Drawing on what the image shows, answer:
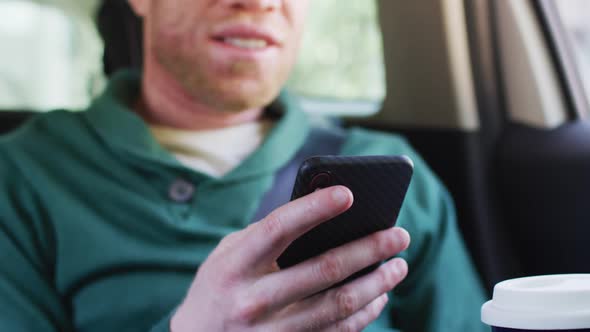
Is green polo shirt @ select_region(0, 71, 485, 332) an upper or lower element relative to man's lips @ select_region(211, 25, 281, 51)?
lower

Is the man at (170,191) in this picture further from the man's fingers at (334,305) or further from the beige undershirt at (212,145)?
the man's fingers at (334,305)

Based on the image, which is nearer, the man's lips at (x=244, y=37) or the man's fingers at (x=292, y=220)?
the man's fingers at (x=292, y=220)

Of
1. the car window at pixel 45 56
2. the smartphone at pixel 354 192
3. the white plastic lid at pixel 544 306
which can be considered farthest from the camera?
the car window at pixel 45 56

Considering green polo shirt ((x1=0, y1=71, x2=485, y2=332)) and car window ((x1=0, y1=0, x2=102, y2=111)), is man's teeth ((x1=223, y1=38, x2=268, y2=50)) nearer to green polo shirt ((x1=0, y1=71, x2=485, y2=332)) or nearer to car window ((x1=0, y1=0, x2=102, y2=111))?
green polo shirt ((x1=0, y1=71, x2=485, y2=332))

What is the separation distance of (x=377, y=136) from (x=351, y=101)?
40 cm

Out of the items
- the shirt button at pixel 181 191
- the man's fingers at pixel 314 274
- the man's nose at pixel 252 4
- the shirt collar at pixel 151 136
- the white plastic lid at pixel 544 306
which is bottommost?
the shirt button at pixel 181 191

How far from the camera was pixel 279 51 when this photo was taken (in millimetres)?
1152

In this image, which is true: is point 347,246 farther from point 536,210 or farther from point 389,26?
point 389,26

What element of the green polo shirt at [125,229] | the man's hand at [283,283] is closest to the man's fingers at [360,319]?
the man's hand at [283,283]

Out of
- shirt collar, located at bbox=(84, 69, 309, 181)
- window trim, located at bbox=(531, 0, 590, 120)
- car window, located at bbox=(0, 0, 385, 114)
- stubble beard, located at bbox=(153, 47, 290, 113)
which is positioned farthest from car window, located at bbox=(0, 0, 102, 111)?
window trim, located at bbox=(531, 0, 590, 120)

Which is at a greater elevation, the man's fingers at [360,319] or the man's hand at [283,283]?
the man's hand at [283,283]

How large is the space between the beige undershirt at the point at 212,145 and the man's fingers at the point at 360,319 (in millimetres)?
449

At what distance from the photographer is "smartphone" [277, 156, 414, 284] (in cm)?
67

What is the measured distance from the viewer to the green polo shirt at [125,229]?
1.06 meters
